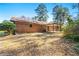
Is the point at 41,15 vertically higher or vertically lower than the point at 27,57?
higher

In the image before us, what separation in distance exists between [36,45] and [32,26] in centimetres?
29

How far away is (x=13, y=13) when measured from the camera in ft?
31.6

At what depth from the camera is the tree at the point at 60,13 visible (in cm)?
962

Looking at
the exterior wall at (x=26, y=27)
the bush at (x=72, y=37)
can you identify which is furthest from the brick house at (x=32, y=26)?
the bush at (x=72, y=37)

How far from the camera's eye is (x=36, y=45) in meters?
9.65

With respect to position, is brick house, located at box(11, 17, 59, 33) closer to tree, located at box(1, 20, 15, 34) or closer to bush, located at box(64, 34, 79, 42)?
tree, located at box(1, 20, 15, 34)

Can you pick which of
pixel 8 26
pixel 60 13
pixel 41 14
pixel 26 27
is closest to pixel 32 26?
pixel 26 27

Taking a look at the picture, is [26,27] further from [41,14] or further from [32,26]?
[41,14]

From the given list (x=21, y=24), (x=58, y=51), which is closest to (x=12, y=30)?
(x=21, y=24)

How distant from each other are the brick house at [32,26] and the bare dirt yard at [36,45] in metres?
0.07

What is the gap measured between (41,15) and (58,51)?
1.95ft

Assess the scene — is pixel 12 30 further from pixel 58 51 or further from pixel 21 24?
pixel 58 51

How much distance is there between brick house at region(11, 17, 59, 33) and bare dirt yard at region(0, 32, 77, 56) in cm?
7

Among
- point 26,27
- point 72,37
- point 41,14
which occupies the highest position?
point 41,14
